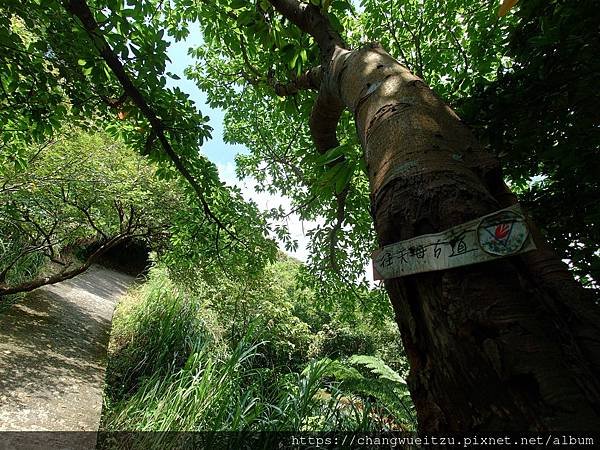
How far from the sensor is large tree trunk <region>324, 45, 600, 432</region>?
584 millimetres

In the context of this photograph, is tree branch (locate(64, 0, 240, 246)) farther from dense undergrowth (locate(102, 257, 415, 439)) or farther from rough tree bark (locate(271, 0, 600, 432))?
dense undergrowth (locate(102, 257, 415, 439))

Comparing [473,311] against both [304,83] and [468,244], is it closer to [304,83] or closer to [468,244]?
[468,244]

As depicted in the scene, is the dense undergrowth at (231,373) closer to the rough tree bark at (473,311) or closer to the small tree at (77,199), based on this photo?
the small tree at (77,199)

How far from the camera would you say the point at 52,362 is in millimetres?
4355

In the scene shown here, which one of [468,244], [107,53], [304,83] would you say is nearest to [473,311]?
[468,244]

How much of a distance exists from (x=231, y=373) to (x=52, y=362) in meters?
2.60

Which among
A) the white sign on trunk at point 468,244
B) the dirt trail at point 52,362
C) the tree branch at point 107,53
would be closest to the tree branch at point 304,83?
the tree branch at point 107,53

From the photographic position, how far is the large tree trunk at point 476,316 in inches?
23.0

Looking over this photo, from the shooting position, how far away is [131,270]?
53.1 feet

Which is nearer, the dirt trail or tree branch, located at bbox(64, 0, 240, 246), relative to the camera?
tree branch, located at bbox(64, 0, 240, 246)

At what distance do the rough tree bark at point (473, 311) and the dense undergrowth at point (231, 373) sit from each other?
2.46 meters

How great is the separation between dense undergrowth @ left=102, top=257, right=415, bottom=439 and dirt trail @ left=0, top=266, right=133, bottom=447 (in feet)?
0.79

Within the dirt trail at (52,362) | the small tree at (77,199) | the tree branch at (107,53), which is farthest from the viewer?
the small tree at (77,199)

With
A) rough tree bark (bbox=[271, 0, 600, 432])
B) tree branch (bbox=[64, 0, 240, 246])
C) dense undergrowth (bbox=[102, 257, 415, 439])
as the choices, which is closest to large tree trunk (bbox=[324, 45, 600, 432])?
rough tree bark (bbox=[271, 0, 600, 432])
